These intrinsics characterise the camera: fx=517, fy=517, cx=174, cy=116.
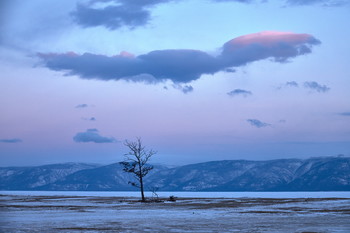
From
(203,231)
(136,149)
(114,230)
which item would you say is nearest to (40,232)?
(114,230)

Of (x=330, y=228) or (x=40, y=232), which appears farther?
(x=330, y=228)

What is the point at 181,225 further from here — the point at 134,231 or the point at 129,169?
the point at 129,169

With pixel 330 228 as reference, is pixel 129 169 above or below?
above

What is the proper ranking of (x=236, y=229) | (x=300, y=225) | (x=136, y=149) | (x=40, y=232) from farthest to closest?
(x=136, y=149)
(x=300, y=225)
(x=236, y=229)
(x=40, y=232)

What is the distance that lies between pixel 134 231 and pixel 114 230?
5.03 feet

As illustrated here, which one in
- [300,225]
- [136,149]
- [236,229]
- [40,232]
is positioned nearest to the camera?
[40,232]

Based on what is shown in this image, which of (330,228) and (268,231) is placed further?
(330,228)

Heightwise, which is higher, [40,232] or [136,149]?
[136,149]

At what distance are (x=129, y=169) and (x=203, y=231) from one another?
58.9 meters

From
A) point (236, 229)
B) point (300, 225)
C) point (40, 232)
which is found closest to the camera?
point (40, 232)

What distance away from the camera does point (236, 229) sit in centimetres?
3553

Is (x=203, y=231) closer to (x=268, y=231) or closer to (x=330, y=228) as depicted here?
(x=268, y=231)

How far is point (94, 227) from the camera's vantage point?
37562 millimetres

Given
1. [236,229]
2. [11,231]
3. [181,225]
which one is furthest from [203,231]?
[11,231]
